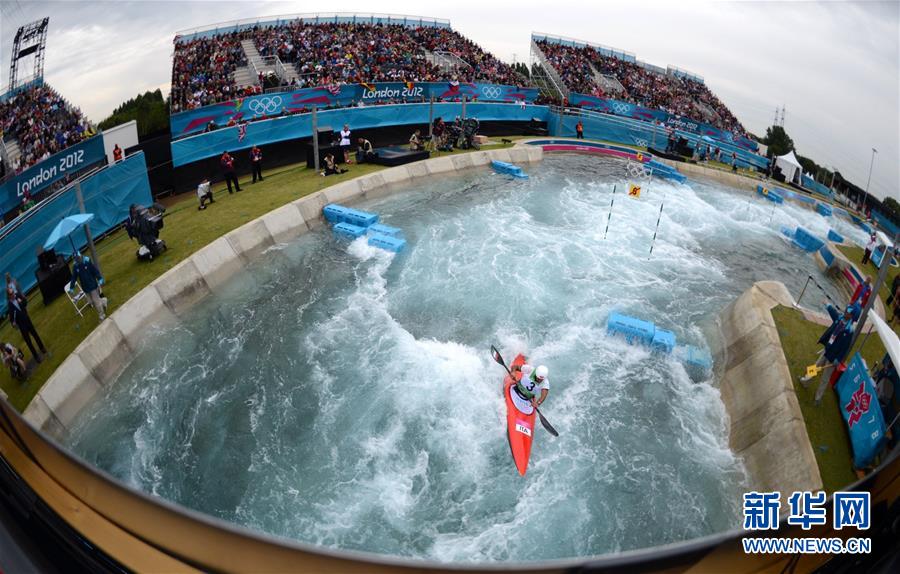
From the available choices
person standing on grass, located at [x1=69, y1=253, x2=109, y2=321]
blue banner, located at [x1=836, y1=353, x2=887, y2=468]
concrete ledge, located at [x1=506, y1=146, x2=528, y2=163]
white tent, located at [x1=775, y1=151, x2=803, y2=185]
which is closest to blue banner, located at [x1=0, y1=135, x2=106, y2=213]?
person standing on grass, located at [x1=69, y1=253, x2=109, y2=321]

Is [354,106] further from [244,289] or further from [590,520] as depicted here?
[590,520]

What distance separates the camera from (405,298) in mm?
15633

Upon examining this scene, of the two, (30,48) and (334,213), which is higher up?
(30,48)

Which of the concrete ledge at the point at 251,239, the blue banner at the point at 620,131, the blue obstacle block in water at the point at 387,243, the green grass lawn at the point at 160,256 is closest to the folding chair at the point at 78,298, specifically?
the green grass lawn at the point at 160,256

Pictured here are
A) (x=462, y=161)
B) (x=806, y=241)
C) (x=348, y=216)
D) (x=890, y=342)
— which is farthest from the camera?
(x=462, y=161)

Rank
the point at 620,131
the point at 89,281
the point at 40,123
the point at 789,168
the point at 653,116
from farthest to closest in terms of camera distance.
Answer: the point at 653,116 → the point at 620,131 → the point at 789,168 → the point at 40,123 → the point at 89,281

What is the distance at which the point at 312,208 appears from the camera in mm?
19922

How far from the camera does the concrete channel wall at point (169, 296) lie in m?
10.3

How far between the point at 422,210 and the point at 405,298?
7.41m

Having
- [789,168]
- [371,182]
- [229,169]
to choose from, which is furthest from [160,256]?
[789,168]

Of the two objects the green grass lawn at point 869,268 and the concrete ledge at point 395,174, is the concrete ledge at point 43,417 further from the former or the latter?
the green grass lawn at point 869,268

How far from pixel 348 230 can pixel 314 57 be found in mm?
18092

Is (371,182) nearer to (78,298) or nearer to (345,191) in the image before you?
(345,191)

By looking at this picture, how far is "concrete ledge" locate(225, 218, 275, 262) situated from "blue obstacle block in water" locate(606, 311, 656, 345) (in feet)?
38.0
